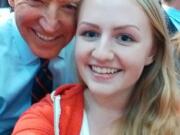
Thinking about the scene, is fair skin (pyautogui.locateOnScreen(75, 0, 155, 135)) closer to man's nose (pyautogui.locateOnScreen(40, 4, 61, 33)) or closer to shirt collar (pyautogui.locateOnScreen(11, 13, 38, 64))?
man's nose (pyautogui.locateOnScreen(40, 4, 61, 33))

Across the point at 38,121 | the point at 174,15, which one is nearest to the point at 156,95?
the point at 38,121

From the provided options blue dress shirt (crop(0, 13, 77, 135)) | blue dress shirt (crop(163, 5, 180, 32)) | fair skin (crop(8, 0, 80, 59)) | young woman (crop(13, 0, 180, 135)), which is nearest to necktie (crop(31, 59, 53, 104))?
blue dress shirt (crop(0, 13, 77, 135))

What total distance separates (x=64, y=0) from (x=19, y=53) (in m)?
0.31

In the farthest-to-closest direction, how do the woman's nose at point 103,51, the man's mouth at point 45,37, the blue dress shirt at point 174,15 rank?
the blue dress shirt at point 174,15, the man's mouth at point 45,37, the woman's nose at point 103,51

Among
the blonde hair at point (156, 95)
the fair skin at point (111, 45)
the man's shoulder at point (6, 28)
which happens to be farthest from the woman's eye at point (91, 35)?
the man's shoulder at point (6, 28)

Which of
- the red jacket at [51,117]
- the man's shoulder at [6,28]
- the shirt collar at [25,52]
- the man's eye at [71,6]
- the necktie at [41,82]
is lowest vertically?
the necktie at [41,82]

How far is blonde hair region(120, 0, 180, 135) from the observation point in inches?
47.7

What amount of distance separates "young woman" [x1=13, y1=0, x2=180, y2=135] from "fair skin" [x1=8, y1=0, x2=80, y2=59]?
0.11 metres

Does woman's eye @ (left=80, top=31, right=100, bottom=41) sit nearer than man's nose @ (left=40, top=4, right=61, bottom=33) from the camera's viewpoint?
Yes

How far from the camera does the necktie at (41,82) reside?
4.99 ft

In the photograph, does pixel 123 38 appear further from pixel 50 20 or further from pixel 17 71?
pixel 17 71

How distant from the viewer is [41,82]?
4.99 ft

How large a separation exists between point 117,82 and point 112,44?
0.33 ft

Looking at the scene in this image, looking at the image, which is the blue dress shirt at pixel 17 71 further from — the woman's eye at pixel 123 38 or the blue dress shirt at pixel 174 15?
the blue dress shirt at pixel 174 15
